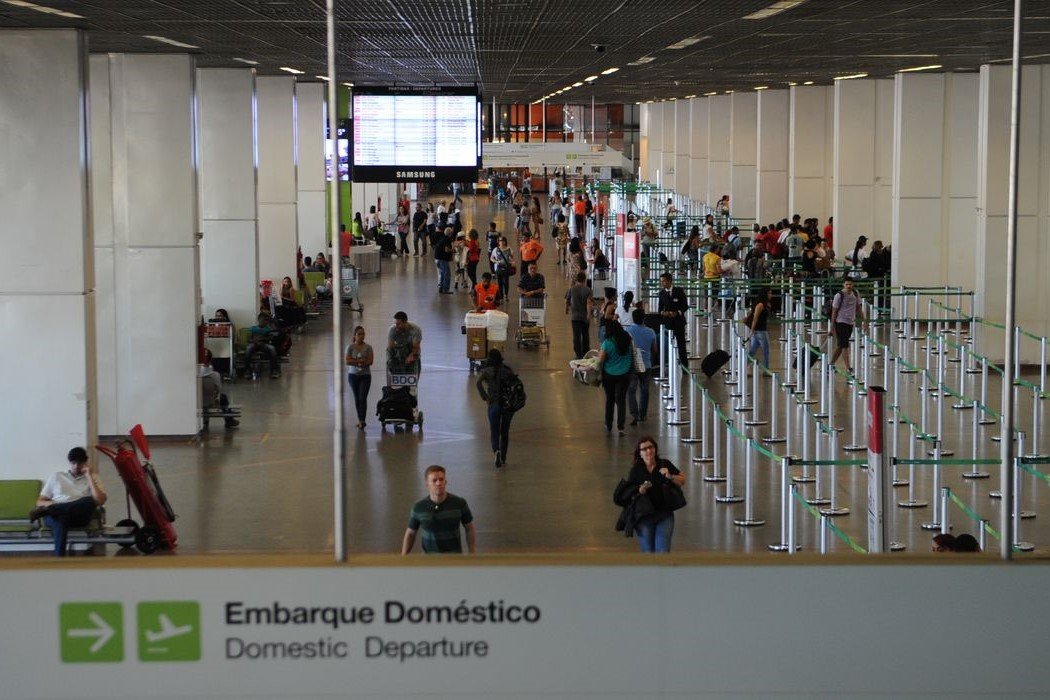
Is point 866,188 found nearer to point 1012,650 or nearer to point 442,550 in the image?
point 442,550

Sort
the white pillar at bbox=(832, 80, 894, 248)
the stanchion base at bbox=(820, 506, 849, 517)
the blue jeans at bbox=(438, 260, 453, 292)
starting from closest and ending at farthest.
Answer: the stanchion base at bbox=(820, 506, 849, 517) → the white pillar at bbox=(832, 80, 894, 248) → the blue jeans at bbox=(438, 260, 453, 292)

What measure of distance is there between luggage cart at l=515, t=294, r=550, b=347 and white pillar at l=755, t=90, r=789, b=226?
18408 millimetres

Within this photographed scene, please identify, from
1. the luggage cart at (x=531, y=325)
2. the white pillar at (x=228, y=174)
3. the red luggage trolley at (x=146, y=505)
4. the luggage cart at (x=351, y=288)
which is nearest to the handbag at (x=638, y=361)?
the red luggage trolley at (x=146, y=505)

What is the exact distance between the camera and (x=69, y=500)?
12719mm

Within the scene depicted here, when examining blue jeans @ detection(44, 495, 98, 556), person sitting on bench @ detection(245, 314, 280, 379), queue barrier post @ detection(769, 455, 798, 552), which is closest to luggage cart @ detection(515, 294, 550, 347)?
person sitting on bench @ detection(245, 314, 280, 379)

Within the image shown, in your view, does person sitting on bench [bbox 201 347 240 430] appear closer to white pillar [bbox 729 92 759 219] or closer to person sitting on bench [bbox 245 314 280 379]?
person sitting on bench [bbox 245 314 280 379]

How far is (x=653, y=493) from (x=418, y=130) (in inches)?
510

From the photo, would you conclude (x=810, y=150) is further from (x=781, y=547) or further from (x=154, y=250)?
(x=781, y=547)

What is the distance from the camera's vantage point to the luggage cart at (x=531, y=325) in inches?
988

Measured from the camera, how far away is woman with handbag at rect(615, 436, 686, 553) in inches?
428

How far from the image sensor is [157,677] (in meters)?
6.74

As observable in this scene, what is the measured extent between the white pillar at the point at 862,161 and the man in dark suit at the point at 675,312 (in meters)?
11.3

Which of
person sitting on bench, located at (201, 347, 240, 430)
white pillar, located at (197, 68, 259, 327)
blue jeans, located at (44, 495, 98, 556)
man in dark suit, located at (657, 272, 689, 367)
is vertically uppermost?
white pillar, located at (197, 68, 259, 327)

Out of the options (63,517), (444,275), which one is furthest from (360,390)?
(444,275)
